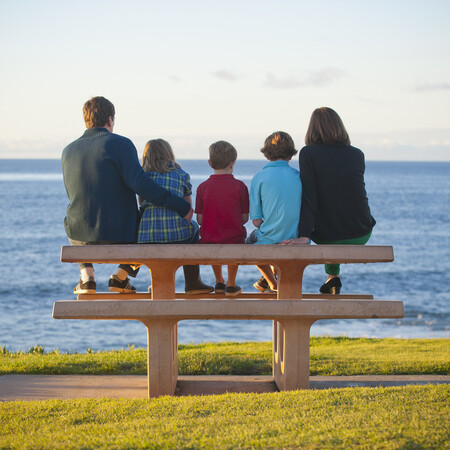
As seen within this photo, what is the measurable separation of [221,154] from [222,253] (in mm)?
1066

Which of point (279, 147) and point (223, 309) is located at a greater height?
point (279, 147)

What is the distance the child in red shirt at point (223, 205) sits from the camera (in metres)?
5.24

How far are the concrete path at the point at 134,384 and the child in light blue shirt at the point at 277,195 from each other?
1347 mm

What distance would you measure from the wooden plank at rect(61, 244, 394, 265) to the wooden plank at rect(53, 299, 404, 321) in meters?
0.31

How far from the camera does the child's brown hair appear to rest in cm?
526

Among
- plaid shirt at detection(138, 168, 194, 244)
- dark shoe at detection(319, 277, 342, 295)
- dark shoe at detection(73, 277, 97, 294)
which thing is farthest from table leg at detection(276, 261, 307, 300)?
dark shoe at detection(73, 277, 97, 294)

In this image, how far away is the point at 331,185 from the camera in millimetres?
5066

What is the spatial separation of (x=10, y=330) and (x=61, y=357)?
12829 mm

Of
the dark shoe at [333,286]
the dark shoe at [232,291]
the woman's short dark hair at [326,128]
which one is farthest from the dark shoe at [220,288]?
the woman's short dark hair at [326,128]

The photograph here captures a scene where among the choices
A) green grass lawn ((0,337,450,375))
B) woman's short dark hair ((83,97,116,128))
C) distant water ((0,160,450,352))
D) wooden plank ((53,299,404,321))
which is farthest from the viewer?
distant water ((0,160,450,352))

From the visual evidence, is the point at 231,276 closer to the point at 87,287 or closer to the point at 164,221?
the point at 164,221

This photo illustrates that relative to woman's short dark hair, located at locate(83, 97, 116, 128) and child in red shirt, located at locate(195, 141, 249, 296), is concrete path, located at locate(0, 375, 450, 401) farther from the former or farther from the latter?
woman's short dark hair, located at locate(83, 97, 116, 128)

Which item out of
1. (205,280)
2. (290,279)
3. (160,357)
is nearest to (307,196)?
(290,279)

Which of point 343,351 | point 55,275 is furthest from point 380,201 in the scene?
point 343,351
